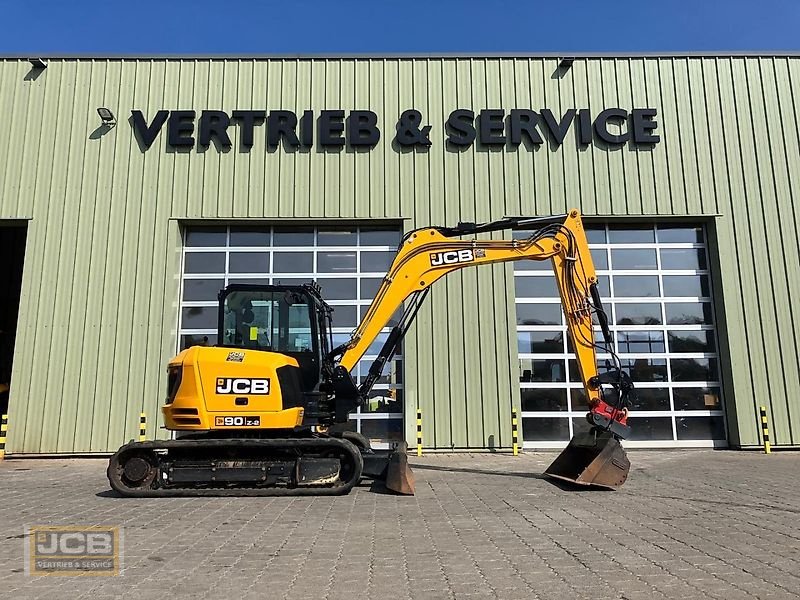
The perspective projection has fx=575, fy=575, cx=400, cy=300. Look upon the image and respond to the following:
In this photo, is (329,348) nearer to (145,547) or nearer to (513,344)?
(145,547)

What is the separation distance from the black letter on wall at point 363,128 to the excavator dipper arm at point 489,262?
211 inches

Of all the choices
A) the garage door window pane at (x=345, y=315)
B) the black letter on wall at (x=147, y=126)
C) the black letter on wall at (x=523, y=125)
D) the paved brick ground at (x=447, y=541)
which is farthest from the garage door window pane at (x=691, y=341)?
the black letter on wall at (x=147, y=126)

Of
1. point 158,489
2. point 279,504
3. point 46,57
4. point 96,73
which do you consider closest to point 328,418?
point 279,504

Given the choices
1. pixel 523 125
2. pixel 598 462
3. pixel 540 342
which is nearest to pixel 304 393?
pixel 598 462

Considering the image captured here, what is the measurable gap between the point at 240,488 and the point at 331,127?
8962mm

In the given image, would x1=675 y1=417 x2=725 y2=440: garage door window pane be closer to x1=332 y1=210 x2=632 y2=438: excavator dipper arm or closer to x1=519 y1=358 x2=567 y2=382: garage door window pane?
x1=519 y1=358 x2=567 y2=382: garage door window pane

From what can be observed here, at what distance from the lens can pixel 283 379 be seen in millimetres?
7949

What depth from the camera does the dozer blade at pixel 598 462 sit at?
7922mm

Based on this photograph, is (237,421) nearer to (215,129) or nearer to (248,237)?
(248,237)

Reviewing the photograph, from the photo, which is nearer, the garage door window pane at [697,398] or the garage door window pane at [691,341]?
the garage door window pane at [697,398]

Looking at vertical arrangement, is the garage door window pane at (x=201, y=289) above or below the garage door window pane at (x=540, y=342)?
above

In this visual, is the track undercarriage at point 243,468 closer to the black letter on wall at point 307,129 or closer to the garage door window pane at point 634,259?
the black letter on wall at point 307,129

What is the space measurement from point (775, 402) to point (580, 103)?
322 inches

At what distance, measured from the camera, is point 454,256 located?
9.11 metres
